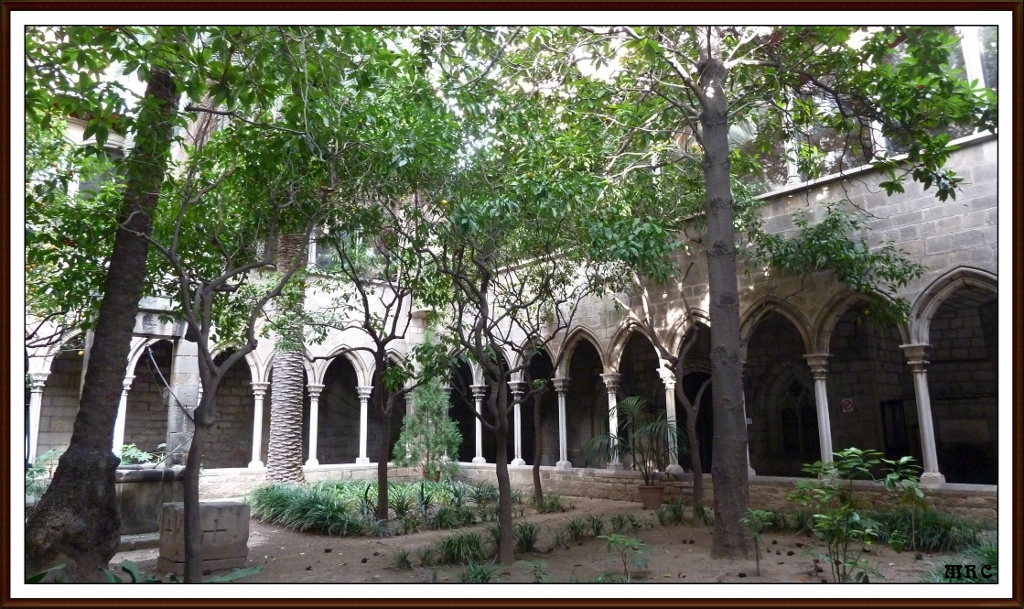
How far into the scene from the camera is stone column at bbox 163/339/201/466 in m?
8.48

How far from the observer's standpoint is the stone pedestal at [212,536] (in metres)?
5.84

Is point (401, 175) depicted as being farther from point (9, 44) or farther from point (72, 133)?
point (72, 133)

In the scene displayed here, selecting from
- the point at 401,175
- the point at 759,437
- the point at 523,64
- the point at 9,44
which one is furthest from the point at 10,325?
the point at 759,437

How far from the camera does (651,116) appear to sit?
8.06 metres

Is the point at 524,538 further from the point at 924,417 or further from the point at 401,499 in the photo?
the point at 924,417

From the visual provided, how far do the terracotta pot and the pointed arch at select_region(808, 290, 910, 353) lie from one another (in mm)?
2865

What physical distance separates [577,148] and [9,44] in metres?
5.24

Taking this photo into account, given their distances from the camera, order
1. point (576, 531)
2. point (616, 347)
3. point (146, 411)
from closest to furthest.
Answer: point (576, 531) → point (616, 347) → point (146, 411)

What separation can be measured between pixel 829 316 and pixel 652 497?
343 centimetres

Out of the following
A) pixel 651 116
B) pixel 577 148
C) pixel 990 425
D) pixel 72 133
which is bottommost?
pixel 990 425

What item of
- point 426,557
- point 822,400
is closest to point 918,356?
point 822,400

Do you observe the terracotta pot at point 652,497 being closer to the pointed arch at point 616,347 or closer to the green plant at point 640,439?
the green plant at point 640,439

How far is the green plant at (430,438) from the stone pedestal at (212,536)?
21.2 ft

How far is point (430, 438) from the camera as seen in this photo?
12719 millimetres
